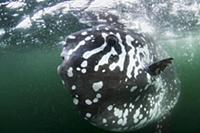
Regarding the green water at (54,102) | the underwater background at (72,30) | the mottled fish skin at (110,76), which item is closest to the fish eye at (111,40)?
the mottled fish skin at (110,76)

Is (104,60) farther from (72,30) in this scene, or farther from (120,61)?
(72,30)

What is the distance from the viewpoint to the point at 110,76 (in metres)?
4.64

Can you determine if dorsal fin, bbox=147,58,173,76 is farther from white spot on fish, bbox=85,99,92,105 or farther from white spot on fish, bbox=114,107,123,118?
white spot on fish, bbox=85,99,92,105

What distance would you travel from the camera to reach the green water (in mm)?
15352

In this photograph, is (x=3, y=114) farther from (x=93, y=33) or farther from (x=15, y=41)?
(x=93, y=33)

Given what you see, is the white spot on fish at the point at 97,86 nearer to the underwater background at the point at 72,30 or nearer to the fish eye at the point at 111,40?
the fish eye at the point at 111,40

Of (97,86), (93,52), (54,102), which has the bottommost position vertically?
(54,102)

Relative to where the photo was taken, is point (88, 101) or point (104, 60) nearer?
point (104, 60)

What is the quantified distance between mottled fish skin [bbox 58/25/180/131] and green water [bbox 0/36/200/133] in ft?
15.3

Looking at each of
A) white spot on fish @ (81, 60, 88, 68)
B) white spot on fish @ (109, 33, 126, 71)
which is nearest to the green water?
white spot on fish @ (109, 33, 126, 71)

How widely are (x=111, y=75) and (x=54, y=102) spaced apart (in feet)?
74.2

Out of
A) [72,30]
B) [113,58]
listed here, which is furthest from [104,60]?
[72,30]

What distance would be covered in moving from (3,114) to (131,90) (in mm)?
20023

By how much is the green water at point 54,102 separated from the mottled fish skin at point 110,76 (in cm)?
468
